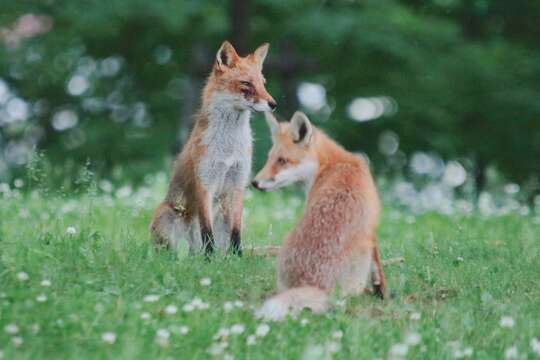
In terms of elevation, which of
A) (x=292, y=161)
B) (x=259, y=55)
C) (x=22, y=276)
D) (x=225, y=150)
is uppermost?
(x=259, y=55)

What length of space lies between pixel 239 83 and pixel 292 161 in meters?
1.67

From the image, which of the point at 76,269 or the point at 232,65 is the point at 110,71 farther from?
the point at 76,269

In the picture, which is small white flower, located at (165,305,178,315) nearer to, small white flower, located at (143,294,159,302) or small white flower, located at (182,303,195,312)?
small white flower, located at (182,303,195,312)

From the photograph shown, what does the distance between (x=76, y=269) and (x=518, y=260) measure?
13.7 feet

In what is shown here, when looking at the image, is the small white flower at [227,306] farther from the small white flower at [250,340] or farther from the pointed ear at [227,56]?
the pointed ear at [227,56]

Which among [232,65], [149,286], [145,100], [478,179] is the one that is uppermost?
[232,65]

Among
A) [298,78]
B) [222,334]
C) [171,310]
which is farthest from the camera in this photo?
[298,78]

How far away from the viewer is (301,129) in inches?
272

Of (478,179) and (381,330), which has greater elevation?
(381,330)

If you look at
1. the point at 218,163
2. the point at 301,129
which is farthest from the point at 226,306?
the point at 218,163

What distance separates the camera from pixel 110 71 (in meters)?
22.4

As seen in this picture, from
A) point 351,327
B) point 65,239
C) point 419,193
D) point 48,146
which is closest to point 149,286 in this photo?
point 65,239

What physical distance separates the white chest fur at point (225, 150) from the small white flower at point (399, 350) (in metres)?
3.36

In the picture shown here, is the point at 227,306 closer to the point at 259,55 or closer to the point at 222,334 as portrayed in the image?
the point at 222,334
